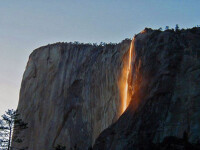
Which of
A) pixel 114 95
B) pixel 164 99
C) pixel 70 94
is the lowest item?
pixel 164 99

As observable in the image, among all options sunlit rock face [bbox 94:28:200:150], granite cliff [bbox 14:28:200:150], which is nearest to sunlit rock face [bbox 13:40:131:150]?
granite cliff [bbox 14:28:200:150]

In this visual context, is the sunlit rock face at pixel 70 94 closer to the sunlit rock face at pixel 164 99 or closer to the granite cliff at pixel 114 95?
the granite cliff at pixel 114 95

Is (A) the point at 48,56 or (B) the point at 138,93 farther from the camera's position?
(A) the point at 48,56

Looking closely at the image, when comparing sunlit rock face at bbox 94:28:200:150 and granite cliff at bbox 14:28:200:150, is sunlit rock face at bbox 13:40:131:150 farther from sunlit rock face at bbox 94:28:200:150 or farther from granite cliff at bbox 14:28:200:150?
sunlit rock face at bbox 94:28:200:150

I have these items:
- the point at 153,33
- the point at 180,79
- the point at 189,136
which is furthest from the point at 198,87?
the point at 153,33

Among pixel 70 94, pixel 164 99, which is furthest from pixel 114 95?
pixel 164 99

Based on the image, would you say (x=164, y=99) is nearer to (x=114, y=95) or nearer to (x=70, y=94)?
(x=114, y=95)

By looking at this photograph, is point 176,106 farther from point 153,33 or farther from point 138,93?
point 153,33
